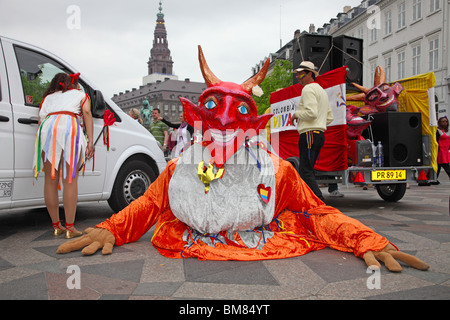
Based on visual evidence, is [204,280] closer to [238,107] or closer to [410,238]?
[238,107]

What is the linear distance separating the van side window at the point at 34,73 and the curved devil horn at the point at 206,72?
2.00 m

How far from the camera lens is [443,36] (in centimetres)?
2053

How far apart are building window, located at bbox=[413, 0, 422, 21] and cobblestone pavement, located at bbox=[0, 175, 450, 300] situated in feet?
77.7

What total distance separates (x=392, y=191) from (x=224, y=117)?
206 inches

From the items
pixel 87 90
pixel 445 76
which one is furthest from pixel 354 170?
pixel 445 76

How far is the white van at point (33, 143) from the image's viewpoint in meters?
3.69

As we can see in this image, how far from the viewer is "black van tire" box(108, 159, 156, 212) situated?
4812 millimetres

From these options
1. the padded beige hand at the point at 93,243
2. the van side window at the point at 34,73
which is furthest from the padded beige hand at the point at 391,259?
the van side window at the point at 34,73

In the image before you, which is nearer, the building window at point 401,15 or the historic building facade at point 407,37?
the historic building facade at point 407,37

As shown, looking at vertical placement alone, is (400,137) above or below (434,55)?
below

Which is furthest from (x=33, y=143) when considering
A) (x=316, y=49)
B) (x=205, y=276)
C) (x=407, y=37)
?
(x=407, y=37)

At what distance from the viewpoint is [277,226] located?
126 inches

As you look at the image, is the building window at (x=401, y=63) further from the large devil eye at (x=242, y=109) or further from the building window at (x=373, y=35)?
the large devil eye at (x=242, y=109)

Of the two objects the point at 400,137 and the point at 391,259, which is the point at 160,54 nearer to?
the point at 400,137
